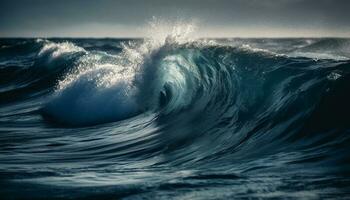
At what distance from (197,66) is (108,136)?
4.86m

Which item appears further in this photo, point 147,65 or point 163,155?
point 147,65

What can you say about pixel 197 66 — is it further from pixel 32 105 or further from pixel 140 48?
pixel 32 105

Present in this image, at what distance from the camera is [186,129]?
355 inches

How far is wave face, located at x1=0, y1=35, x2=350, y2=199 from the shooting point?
4902mm

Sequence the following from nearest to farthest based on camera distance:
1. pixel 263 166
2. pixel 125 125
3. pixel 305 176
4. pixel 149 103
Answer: pixel 305 176
pixel 263 166
pixel 125 125
pixel 149 103

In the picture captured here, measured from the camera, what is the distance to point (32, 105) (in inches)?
574

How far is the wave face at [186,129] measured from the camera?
4.90 meters

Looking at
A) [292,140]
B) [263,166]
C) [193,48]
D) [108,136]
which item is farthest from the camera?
[193,48]

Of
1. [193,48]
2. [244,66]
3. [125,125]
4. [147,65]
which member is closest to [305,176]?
[125,125]

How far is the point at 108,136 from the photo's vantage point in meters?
9.13

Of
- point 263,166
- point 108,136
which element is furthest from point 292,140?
point 108,136

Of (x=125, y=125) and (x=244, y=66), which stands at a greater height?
(x=244, y=66)

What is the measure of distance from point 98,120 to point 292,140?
522 cm

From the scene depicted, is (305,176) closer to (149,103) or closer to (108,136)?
(108,136)
